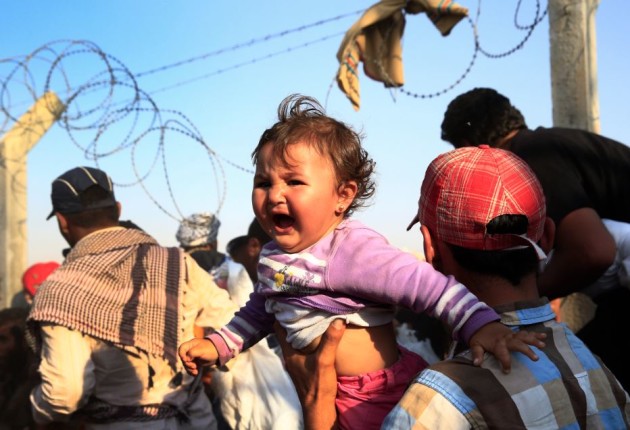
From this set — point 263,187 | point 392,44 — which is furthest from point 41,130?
point 263,187

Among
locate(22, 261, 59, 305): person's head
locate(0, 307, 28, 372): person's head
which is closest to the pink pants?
locate(0, 307, 28, 372): person's head

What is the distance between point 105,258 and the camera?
3.32 m

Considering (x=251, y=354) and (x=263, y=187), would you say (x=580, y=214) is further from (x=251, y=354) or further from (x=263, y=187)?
(x=251, y=354)

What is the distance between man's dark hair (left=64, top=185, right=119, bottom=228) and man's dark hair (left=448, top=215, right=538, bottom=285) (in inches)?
100

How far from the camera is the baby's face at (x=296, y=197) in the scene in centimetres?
189

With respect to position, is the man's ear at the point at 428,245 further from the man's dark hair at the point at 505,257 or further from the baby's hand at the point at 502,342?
the baby's hand at the point at 502,342

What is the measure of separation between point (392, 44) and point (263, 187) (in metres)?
5.48

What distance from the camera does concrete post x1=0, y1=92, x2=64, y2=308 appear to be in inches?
417

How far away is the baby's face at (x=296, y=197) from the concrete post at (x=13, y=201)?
31.2 ft

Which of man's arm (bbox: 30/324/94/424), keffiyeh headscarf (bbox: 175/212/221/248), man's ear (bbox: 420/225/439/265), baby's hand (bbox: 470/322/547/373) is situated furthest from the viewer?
keffiyeh headscarf (bbox: 175/212/221/248)

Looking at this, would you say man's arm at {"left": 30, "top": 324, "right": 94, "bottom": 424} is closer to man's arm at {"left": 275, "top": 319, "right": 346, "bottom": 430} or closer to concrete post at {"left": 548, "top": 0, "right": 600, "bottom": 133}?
man's arm at {"left": 275, "top": 319, "right": 346, "bottom": 430}

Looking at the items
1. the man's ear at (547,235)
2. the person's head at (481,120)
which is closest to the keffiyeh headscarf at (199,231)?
the person's head at (481,120)

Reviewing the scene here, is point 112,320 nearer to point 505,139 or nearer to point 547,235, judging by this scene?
point 505,139

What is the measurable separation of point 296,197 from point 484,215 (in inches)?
23.7
